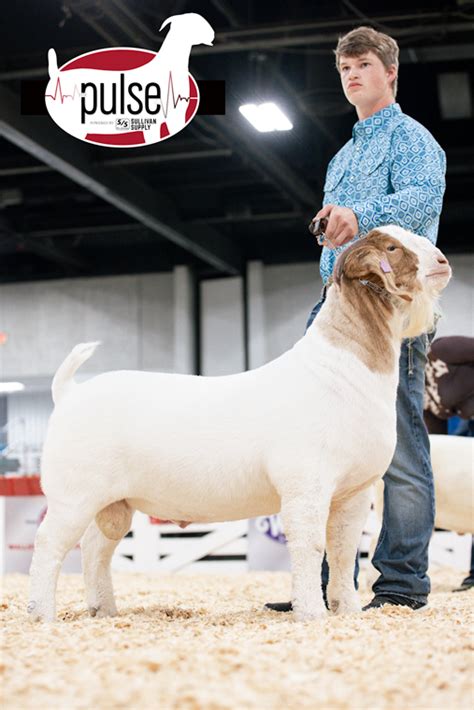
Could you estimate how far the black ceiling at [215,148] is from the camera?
731cm

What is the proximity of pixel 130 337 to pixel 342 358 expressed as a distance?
13159mm

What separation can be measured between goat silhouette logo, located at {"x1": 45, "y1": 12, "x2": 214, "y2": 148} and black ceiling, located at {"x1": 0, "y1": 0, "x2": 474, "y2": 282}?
206 mm

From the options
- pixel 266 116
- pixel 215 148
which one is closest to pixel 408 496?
pixel 266 116

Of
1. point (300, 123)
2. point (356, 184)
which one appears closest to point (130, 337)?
point (300, 123)

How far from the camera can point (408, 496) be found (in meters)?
2.96

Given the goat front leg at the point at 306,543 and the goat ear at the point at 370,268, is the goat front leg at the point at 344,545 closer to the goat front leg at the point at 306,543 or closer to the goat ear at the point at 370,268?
the goat front leg at the point at 306,543

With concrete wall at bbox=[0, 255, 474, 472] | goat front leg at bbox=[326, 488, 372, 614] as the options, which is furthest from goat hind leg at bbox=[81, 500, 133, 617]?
concrete wall at bbox=[0, 255, 474, 472]

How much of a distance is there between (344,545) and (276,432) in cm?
46

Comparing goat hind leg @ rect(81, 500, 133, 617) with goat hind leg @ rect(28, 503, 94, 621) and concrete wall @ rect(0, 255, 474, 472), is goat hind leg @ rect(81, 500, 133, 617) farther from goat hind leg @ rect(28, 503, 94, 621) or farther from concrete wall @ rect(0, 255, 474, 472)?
concrete wall @ rect(0, 255, 474, 472)

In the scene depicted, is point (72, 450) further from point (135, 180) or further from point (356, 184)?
point (135, 180)

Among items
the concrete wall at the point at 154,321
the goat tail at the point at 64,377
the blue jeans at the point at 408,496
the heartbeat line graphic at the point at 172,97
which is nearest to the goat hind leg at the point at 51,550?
the goat tail at the point at 64,377

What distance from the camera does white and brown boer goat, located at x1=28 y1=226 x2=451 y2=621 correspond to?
95.3 inches

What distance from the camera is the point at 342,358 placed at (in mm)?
2523

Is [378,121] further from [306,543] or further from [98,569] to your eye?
[98,569]
